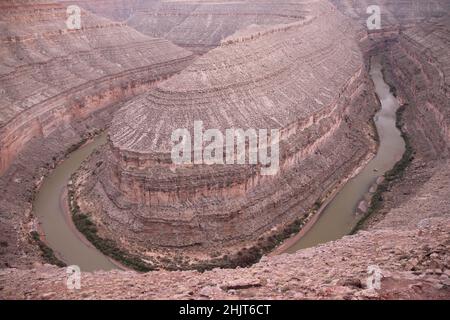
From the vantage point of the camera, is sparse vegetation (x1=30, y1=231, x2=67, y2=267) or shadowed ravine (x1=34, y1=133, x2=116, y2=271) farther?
shadowed ravine (x1=34, y1=133, x2=116, y2=271)

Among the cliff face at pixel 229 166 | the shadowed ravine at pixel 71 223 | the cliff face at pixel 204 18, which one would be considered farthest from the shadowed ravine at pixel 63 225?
the cliff face at pixel 204 18

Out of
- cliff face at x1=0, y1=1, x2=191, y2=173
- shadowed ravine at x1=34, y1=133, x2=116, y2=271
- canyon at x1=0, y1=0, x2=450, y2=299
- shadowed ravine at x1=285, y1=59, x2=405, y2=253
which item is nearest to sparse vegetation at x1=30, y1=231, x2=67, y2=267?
canyon at x1=0, y1=0, x2=450, y2=299

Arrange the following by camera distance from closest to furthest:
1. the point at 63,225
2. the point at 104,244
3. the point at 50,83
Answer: the point at 104,244
the point at 63,225
the point at 50,83

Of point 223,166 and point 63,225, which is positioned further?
point 63,225

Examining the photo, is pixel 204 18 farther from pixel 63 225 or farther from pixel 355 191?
pixel 63 225

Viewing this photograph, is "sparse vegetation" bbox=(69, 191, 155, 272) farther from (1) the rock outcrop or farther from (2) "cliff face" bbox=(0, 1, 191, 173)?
(2) "cliff face" bbox=(0, 1, 191, 173)

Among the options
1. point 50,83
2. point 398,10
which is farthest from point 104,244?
point 398,10

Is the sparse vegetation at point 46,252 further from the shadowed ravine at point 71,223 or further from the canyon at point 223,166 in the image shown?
the shadowed ravine at point 71,223
